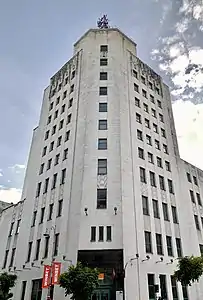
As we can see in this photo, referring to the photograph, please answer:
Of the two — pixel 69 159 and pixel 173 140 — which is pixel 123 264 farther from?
pixel 173 140

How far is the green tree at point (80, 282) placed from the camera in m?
22.1

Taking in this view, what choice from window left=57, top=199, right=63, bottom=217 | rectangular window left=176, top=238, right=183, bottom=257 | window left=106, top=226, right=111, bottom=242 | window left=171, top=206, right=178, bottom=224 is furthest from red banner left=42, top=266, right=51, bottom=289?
window left=171, top=206, right=178, bottom=224

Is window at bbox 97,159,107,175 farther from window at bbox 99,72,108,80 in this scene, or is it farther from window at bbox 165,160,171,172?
window at bbox 99,72,108,80

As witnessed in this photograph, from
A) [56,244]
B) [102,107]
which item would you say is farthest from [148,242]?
[102,107]

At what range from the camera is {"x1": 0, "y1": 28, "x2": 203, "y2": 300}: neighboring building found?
91.1 feet

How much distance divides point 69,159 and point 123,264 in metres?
13.7

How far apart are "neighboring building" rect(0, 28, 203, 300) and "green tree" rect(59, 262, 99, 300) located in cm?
218

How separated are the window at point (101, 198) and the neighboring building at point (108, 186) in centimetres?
11

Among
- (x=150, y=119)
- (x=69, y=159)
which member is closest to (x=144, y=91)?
(x=150, y=119)

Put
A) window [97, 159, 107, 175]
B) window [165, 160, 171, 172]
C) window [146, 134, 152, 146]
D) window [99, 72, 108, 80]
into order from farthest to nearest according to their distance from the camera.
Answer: window [99, 72, 108, 80] < window [165, 160, 171, 172] < window [146, 134, 152, 146] < window [97, 159, 107, 175]

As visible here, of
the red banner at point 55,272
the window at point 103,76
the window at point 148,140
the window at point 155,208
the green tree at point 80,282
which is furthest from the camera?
the window at point 103,76

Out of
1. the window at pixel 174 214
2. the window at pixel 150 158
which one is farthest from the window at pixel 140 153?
the window at pixel 174 214

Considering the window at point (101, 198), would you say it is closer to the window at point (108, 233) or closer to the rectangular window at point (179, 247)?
the window at point (108, 233)

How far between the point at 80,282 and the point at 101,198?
931 centimetres
